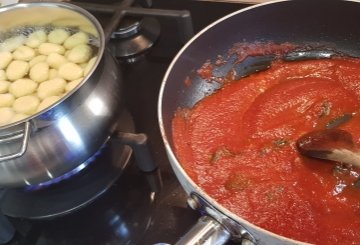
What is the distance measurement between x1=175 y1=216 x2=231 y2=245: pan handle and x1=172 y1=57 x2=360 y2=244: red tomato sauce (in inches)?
3.7

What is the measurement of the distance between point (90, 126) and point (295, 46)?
1.62ft

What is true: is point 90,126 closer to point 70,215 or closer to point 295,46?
point 70,215

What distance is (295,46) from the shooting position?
92cm

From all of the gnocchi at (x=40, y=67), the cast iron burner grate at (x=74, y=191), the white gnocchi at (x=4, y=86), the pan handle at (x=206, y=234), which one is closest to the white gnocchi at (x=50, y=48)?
the gnocchi at (x=40, y=67)

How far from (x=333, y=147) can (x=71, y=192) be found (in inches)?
19.1

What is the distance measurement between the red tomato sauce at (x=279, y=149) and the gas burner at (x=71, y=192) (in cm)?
15

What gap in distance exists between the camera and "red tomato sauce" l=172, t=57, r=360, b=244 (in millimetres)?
646

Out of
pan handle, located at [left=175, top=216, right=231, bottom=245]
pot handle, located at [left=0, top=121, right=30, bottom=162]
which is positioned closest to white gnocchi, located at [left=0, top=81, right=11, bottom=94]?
pot handle, located at [left=0, top=121, right=30, bottom=162]

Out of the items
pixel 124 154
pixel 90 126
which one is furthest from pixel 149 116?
pixel 90 126

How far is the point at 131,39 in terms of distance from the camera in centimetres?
105

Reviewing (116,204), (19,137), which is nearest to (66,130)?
(19,137)

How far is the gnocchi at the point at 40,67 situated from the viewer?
78 centimetres

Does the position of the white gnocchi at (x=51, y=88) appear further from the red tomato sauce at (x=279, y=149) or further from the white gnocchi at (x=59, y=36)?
the red tomato sauce at (x=279, y=149)

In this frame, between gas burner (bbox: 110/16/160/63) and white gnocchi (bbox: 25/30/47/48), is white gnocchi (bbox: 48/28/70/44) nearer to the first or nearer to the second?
white gnocchi (bbox: 25/30/47/48)
